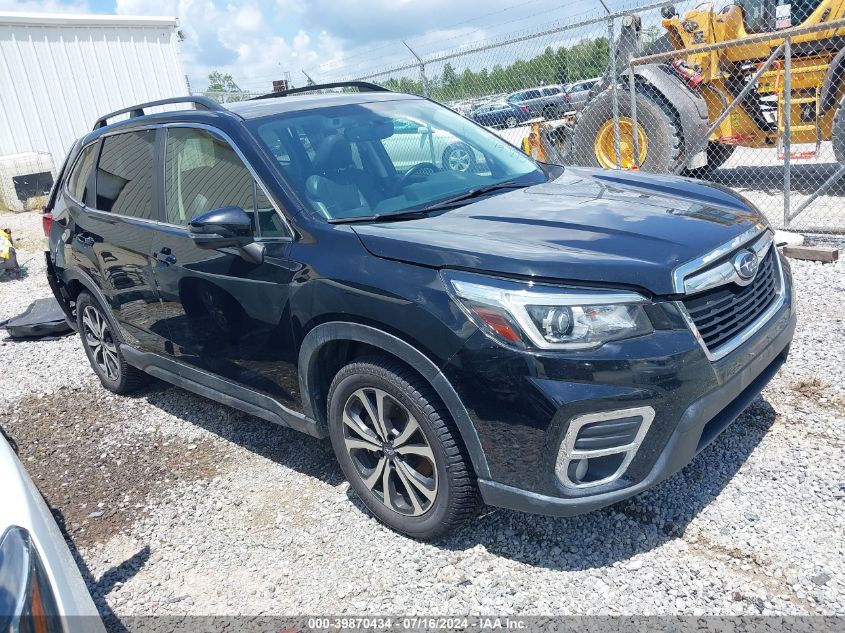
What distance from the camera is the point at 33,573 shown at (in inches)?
63.7

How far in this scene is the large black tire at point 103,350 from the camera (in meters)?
4.81

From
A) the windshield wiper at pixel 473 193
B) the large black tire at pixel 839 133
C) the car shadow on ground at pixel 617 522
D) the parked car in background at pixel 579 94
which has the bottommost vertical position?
the car shadow on ground at pixel 617 522

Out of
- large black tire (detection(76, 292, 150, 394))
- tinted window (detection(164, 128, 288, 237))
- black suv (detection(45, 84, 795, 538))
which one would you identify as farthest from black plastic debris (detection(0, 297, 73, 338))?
tinted window (detection(164, 128, 288, 237))

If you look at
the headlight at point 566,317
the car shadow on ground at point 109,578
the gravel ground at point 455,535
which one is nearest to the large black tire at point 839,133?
the gravel ground at point 455,535

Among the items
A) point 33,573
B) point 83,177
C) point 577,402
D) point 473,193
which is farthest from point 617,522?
point 83,177

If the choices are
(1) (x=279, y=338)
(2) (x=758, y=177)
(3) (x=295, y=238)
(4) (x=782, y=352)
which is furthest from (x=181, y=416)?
(2) (x=758, y=177)

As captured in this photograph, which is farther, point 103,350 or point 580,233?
point 103,350

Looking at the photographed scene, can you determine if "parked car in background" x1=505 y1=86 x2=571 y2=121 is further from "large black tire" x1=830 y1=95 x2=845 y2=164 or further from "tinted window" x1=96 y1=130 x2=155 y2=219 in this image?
"tinted window" x1=96 y1=130 x2=155 y2=219

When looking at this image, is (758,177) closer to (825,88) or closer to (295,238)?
(825,88)

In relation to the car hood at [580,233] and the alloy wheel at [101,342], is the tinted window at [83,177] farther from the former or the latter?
the car hood at [580,233]

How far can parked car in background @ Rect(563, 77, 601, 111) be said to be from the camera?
10000 mm

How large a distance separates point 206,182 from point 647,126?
6899mm

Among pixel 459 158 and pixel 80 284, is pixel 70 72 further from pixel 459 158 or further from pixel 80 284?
pixel 459 158

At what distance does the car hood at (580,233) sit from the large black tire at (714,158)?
787cm
